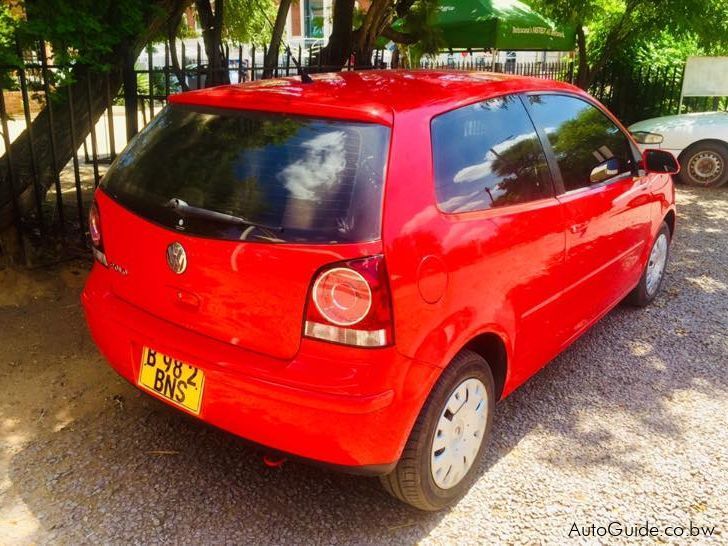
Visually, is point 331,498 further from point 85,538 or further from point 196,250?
point 196,250

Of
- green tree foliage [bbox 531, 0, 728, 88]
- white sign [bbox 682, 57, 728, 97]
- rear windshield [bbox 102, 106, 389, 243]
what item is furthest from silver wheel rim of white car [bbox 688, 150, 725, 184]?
rear windshield [bbox 102, 106, 389, 243]

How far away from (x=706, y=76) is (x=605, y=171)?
9075 mm

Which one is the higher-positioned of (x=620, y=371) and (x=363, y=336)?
(x=363, y=336)

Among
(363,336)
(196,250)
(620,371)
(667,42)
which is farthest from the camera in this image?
(667,42)

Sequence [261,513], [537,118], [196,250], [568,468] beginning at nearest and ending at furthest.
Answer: [196,250]
[261,513]
[568,468]
[537,118]

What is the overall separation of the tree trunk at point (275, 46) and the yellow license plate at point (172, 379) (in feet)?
13.5

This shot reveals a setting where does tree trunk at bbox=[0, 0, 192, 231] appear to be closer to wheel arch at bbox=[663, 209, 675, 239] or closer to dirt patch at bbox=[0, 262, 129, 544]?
dirt patch at bbox=[0, 262, 129, 544]

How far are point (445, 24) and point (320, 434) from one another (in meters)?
9.87

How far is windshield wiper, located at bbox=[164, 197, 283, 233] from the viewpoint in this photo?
7.85ft

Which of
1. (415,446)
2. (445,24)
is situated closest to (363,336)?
(415,446)

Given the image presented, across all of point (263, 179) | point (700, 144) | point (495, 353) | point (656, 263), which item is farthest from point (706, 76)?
point (263, 179)

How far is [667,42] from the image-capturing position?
13586 millimetres

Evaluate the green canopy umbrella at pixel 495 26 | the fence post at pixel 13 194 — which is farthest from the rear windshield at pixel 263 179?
the green canopy umbrella at pixel 495 26

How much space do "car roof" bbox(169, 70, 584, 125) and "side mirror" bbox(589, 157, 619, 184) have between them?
0.55 meters
